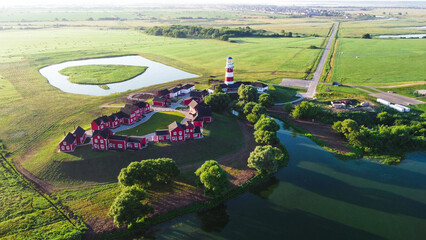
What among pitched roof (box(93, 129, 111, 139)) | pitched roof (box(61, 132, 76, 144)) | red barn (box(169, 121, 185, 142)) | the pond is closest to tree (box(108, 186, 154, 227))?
pitched roof (box(93, 129, 111, 139))

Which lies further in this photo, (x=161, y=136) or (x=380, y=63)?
(x=380, y=63)

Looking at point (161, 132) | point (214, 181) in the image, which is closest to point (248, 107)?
point (161, 132)

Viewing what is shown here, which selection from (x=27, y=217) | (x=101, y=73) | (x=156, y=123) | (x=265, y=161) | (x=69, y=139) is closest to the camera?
(x=27, y=217)

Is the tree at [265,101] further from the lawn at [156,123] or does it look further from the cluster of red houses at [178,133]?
the cluster of red houses at [178,133]

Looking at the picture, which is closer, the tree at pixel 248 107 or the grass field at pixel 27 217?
the grass field at pixel 27 217

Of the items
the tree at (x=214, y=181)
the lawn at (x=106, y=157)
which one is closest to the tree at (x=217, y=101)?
the lawn at (x=106, y=157)

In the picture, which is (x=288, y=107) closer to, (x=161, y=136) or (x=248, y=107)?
(x=248, y=107)

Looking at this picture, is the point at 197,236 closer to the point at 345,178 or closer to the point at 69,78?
the point at 345,178
